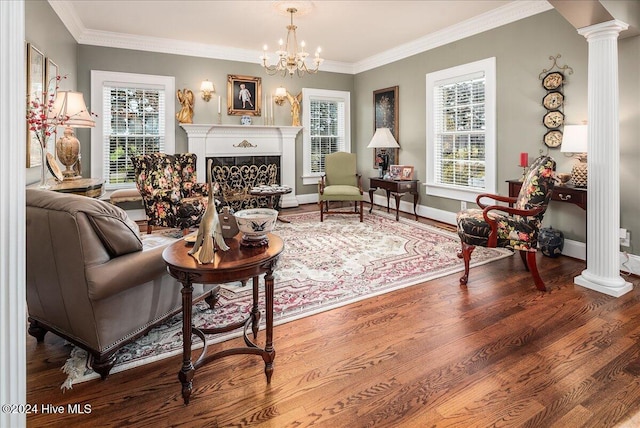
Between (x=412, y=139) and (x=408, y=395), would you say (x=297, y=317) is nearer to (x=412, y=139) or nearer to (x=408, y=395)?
(x=408, y=395)

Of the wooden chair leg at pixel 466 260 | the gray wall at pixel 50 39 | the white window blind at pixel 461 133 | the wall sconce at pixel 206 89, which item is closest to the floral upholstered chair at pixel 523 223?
the wooden chair leg at pixel 466 260

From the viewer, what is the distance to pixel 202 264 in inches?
67.1

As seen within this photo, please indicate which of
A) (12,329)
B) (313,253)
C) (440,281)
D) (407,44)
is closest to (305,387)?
(12,329)

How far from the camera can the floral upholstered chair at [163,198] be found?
4.42 m

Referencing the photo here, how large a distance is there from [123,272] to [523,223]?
2.94 metres

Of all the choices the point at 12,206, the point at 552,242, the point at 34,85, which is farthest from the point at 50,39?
the point at 552,242

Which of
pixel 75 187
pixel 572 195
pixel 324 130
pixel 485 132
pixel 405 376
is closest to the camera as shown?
pixel 405 376

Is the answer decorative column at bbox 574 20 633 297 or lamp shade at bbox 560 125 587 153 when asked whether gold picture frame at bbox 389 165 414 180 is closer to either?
lamp shade at bbox 560 125 587 153

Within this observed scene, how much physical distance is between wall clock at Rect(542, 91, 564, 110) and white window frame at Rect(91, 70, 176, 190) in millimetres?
5107

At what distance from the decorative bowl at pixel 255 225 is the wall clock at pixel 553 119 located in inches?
142

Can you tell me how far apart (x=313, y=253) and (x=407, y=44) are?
389 cm

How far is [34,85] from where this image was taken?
10.8 feet

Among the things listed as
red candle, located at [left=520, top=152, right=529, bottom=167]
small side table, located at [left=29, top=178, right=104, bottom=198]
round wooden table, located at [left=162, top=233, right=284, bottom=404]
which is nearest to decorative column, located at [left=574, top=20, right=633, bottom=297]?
red candle, located at [left=520, top=152, right=529, bottom=167]

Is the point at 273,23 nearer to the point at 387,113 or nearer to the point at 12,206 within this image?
the point at 387,113
